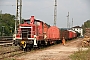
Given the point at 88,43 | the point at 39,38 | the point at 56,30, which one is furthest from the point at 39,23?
the point at 56,30

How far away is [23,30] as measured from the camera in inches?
789

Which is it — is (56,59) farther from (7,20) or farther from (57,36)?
(7,20)

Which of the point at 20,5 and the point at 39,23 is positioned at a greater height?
the point at 20,5

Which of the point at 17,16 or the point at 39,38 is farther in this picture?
the point at 17,16

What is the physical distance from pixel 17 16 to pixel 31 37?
20.4ft

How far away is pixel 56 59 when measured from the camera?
1266 centimetres

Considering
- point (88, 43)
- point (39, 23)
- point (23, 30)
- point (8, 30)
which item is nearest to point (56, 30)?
point (88, 43)

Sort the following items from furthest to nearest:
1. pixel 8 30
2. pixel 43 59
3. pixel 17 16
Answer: pixel 8 30, pixel 17 16, pixel 43 59

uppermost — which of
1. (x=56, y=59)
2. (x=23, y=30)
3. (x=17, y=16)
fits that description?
(x=17, y=16)

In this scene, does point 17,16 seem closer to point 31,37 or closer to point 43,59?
point 31,37

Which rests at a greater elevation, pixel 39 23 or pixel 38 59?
pixel 39 23

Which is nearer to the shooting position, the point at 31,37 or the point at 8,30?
the point at 31,37

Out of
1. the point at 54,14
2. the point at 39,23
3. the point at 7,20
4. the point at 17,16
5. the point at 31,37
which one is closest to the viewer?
the point at 31,37

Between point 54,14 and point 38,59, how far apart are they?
1147 inches
